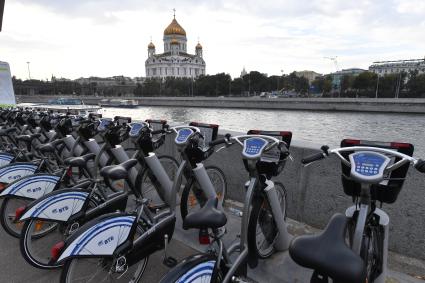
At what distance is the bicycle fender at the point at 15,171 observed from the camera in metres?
3.62

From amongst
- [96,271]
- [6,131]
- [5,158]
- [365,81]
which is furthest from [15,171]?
[365,81]

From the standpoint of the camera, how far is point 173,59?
4688 inches

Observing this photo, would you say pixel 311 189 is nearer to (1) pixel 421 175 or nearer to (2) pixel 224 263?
(1) pixel 421 175

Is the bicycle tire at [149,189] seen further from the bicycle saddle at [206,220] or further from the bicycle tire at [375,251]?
the bicycle tire at [375,251]

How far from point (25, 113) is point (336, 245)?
6853 millimetres

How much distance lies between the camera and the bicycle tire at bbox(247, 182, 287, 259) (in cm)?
239

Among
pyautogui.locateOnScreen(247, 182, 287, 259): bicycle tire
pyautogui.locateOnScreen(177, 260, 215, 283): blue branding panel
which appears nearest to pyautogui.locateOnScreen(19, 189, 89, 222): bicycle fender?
pyautogui.locateOnScreen(177, 260, 215, 283): blue branding panel

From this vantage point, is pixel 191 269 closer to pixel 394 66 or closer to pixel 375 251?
pixel 375 251

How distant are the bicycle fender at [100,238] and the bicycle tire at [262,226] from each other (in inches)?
38.6

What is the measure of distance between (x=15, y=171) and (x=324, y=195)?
12.7ft

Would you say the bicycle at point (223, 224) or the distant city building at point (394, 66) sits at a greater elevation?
the distant city building at point (394, 66)

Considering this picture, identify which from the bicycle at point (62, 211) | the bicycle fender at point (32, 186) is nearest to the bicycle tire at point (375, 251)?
the bicycle at point (62, 211)

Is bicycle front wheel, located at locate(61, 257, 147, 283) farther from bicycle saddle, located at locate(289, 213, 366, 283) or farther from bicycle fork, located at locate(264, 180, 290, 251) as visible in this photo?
bicycle saddle, located at locate(289, 213, 366, 283)

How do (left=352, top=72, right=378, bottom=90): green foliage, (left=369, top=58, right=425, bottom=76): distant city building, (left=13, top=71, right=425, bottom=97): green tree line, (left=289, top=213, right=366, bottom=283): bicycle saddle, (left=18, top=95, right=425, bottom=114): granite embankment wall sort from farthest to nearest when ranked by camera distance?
(left=369, top=58, right=425, bottom=76): distant city building → (left=13, top=71, right=425, bottom=97): green tree line → (left=352, top=72, right=378, bottom=90): green foliage → (left=18, top=95, right=425, bottom=114): granite embankment wall → (left=289, top=213, right=366, bottom=283): bicycle saddle
